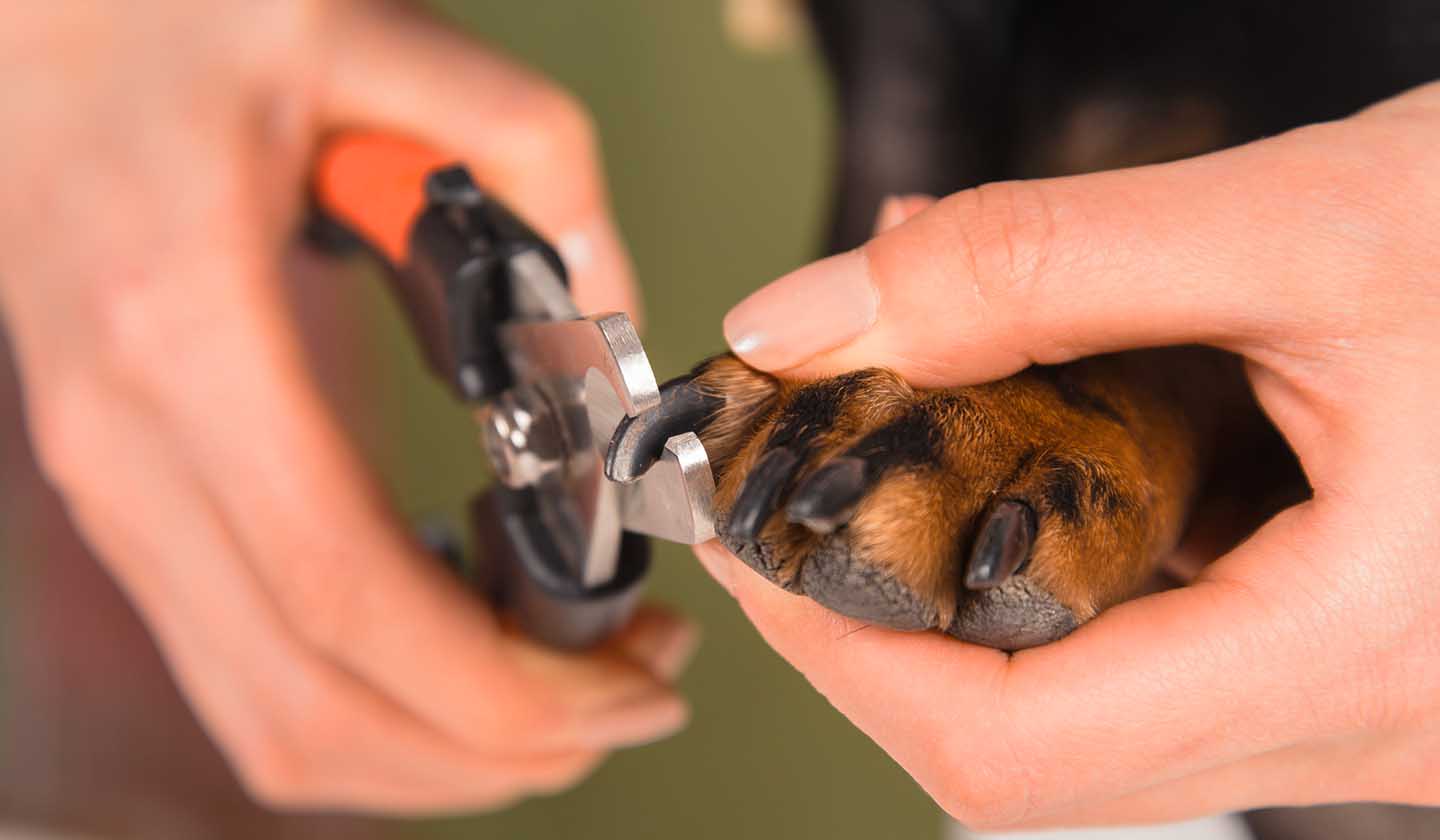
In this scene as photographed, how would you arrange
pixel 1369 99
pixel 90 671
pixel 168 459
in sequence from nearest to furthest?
pixel 1369 99 → pixel 168 459 → pixel 90 671

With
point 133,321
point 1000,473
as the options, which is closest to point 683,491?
point 1000,473

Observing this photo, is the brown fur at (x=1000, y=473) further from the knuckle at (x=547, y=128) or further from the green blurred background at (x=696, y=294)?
the green blurred background at (x=696, y=294)

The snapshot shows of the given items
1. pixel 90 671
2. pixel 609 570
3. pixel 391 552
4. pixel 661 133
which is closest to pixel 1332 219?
pixel 609 570

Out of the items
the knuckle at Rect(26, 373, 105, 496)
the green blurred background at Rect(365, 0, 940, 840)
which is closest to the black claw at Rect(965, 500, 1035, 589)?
the knuckle at Rect(26, 373, 105, 496)

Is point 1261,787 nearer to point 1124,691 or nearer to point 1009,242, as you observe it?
point 1124,691

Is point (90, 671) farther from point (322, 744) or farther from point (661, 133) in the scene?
point (661, 133)

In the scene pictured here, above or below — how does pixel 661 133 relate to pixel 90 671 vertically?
above

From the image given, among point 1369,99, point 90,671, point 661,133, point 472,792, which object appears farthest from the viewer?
point 661,133
